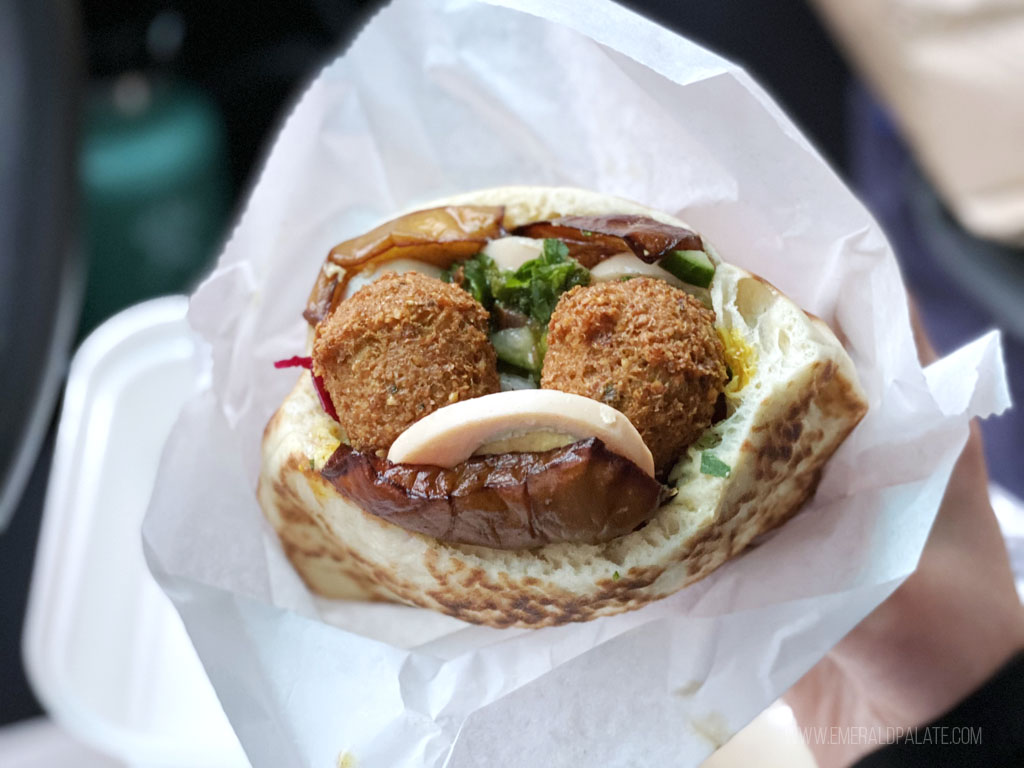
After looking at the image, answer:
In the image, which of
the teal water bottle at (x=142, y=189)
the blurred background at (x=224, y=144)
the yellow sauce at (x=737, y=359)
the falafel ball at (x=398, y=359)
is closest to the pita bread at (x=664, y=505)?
the yellow sauce at (x=737, y=359)

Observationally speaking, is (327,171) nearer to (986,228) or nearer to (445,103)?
(445,103)

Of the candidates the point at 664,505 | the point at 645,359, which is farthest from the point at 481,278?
the point at 664,505

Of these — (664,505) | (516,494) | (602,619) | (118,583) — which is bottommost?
(118,583)

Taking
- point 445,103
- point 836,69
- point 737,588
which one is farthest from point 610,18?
point 836,69

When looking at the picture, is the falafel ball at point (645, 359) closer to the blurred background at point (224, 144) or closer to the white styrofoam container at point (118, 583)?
the white styrofoam container at point (118, 583)

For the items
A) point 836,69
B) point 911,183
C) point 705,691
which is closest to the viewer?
point 705,691

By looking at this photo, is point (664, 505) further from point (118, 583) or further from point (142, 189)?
point (142, 189)
